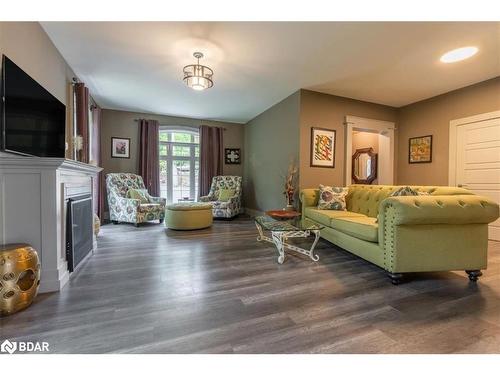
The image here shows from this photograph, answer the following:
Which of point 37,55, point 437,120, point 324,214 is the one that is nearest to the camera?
point 37,55

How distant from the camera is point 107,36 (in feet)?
7.89

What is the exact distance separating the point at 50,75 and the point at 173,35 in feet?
5.06

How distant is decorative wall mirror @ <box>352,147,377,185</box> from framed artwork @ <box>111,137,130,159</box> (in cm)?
532

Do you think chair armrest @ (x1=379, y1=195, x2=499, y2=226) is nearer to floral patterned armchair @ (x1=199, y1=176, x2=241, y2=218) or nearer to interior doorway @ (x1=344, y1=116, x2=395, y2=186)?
interior doorway @ (x1=344, y1=116, x2=395, y2=186)

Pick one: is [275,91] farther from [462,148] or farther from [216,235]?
[462,148]

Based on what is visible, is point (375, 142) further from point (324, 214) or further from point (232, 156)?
point (232, 156)

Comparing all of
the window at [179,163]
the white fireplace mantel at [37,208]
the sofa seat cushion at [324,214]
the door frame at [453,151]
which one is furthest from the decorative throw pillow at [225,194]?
Result: the door frame at [453,151]

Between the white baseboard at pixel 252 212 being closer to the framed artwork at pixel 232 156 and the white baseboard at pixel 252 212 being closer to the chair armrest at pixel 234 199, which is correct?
the chair armrest at pixel 234 199

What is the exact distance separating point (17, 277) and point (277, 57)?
3.22m

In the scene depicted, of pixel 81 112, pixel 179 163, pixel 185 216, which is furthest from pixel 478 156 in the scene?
pixel 81 112

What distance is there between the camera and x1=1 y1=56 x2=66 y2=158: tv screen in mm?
1761

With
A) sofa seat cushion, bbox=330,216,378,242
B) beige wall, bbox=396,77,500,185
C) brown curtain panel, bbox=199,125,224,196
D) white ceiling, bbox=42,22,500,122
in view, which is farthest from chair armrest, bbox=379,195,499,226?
brown curtain panel, bbox=199,125,224,196

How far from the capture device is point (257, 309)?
1.60 meters

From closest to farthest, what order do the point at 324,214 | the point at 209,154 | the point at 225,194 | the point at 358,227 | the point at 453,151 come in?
the point at 358,227 → the point at 324,214 → the point at 453,151 → the point at 225,194 → the point at 209,154
